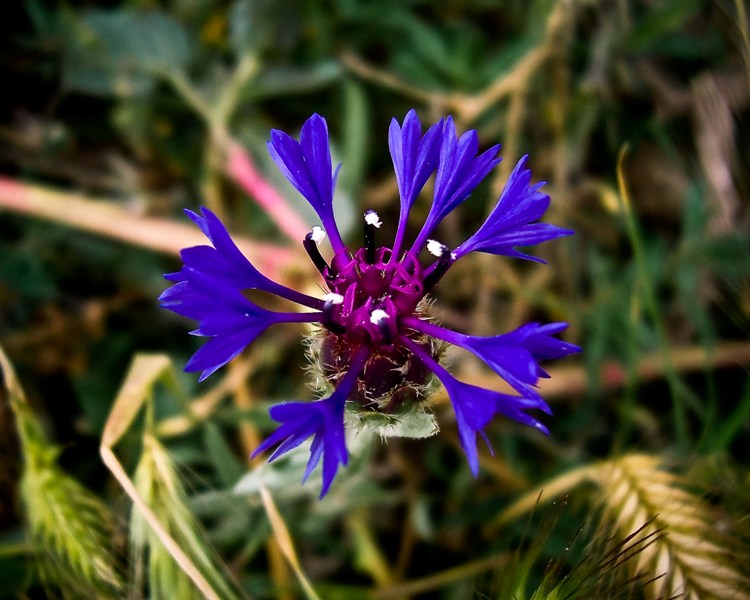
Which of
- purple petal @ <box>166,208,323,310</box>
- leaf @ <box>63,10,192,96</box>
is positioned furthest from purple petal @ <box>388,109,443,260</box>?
leaf @ <box>63,10,192,96</box>

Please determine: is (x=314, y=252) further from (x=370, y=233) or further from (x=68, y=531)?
(x=68, y=531)

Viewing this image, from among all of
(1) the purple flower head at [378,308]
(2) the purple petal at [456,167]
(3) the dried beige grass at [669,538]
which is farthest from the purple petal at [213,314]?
(3) the dried beige grass at [669,538]

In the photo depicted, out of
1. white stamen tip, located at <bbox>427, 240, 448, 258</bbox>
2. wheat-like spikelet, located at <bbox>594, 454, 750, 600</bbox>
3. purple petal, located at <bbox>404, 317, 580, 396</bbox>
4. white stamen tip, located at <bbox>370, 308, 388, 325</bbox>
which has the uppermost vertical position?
white stamen tip, located at <bbox>427, 240, 448, 258</bbox>

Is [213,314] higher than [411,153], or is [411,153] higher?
[411,153]

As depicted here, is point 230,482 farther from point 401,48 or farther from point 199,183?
point 401,48

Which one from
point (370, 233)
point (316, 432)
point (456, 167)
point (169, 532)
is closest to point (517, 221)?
point (456, 167)

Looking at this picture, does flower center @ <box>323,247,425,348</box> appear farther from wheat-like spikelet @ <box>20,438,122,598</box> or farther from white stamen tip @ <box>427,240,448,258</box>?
wheat-like spikelet @ <box>20,438,122,598</box>

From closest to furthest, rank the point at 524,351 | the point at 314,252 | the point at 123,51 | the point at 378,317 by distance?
the point at 524,351 < the point at 378,317 < the point at 314,252 < the point at 123,51
